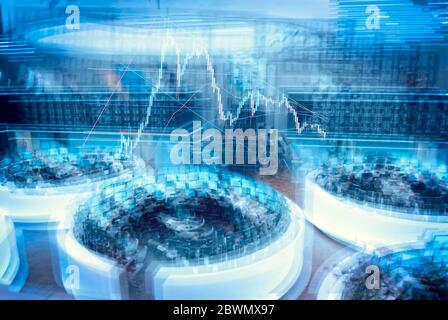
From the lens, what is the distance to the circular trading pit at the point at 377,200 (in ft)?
7.04

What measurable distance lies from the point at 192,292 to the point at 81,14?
1819 millimetres

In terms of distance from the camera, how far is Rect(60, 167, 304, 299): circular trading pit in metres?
1.80

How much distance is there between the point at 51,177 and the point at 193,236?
55.2 inches

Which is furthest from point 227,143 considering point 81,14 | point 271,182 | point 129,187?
point 81,14

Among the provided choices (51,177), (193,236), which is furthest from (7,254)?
(193,236)

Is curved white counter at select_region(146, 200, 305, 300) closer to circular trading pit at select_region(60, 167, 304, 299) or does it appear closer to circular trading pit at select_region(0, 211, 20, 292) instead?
circular trading pit at select_region(60, 167, 304, 299)

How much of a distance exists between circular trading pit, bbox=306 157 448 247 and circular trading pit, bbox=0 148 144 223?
4.75ft

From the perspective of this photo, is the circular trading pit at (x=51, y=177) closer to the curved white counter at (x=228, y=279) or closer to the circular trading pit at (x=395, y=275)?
the curved white counter at (x=228, y=279)

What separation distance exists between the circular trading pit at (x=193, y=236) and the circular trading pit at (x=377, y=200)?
0.33m

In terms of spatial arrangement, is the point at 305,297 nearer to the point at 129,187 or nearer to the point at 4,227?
the point at 129,187

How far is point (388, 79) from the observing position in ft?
7.16

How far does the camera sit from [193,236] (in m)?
2.17

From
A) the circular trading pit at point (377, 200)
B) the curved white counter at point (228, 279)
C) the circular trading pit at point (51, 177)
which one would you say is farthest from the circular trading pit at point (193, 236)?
the circular trading pit at point (377, 200)

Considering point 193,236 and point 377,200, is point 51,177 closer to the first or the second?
point 193,236
